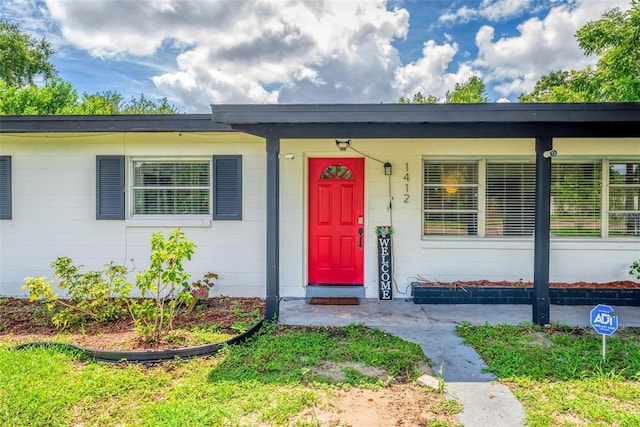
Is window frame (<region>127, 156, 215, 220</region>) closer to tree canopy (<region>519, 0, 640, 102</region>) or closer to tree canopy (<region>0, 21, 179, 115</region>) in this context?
tree canopy (<region>519, 0, 640, 102</region>)

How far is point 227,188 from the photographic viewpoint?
5652 mm

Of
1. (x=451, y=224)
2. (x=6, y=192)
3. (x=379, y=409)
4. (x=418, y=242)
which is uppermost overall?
(x=6, y=192)

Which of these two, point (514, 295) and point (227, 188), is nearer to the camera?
point (514, 295)

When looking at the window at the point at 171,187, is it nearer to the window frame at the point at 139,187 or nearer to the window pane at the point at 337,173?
the window frame at the point at 139,187

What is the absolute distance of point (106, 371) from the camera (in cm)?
320

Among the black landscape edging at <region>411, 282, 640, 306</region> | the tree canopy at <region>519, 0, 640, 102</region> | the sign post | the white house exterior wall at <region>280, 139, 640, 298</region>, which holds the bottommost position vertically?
the black landscape edging at <region>411, 282, 640, 306</region>

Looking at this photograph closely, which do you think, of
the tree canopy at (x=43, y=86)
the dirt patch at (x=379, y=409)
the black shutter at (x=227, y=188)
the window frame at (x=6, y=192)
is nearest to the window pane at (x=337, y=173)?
the black shutter at (x=227, y=188)

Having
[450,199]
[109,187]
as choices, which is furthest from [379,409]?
[109,187]

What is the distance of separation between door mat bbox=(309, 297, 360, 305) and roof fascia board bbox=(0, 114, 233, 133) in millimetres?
2819

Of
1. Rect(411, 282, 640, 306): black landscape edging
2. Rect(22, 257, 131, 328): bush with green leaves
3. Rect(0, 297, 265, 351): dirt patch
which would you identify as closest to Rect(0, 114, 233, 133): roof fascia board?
Rect(22, 257, 131, 328): bush with green leaves

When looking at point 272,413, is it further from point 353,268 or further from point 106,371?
point 353,268

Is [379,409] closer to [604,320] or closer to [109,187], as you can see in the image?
[604,320]

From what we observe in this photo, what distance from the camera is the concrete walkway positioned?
2.62 m

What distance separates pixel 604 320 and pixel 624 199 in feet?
11.6
